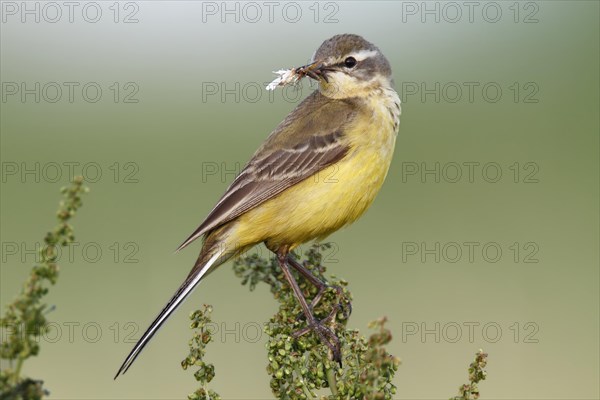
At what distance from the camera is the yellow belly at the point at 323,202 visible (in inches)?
222

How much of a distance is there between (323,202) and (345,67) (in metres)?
1.21

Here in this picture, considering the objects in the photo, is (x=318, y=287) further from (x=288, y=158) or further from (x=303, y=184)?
(x=288, y=158)

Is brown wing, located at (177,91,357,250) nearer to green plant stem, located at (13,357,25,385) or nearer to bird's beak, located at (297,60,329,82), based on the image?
bird's beak, located at (297,60,329,82)

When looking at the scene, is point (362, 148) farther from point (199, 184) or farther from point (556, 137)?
point (556, 137)

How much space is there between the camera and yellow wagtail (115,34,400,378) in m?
5.64

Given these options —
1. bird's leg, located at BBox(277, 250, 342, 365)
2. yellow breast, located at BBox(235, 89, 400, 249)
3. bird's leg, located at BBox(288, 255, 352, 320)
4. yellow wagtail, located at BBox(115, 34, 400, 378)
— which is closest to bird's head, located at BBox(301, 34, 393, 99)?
yellow wagtail, located at BBox(115, 34, 400, 378)

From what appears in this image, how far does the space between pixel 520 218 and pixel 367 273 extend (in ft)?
8.87

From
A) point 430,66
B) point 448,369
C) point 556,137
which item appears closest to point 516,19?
point 430,66

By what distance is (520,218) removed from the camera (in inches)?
472

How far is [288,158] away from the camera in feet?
19.4

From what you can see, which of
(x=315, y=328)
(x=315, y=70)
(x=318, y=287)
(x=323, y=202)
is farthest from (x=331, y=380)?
(x=315, y=70)

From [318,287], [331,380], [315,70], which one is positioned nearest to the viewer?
[331,380]

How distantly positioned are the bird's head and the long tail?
4.99 ft

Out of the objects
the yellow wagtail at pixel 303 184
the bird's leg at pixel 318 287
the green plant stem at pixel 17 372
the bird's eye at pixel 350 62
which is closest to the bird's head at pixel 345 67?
the bird's eye at pixel 350 62
